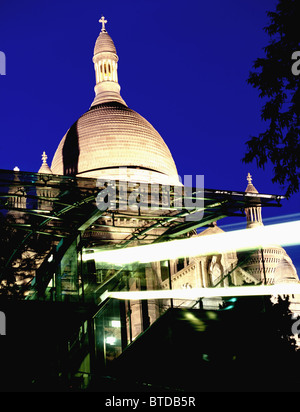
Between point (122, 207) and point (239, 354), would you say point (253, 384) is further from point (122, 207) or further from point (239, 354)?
point (122, 207)

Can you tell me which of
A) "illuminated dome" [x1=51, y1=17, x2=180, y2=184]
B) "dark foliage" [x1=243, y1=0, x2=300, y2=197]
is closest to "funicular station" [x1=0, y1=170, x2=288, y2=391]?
"dark foliage" [x1=243, y1=0, x2=300, y2=197]

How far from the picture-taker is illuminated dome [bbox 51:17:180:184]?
46.8 metres

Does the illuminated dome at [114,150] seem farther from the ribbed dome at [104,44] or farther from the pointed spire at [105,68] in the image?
the ribbed dome at [104,44]

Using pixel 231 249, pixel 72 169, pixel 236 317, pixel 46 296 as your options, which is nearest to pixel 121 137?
pixel 72 169

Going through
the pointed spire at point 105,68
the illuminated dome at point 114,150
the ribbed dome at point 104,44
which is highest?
the ribbed dome at point 104,44

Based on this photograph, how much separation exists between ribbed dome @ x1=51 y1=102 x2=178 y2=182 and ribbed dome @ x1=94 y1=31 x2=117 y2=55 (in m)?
12.7

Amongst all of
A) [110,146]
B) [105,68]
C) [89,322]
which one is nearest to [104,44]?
[105,68]

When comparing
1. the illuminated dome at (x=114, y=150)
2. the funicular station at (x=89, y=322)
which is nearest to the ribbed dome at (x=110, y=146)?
the illuminated dome at (x=114, y=150)

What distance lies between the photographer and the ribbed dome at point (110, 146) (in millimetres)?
47344

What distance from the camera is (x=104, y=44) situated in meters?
62.1

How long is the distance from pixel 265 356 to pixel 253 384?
1178 millimetres

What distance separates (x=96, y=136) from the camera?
4888 centimetres

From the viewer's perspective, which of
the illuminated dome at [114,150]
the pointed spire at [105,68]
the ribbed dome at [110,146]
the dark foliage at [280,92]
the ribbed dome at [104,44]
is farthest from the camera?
the ribbed dome at [104,44]

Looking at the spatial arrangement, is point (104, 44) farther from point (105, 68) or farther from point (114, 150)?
point (114, 150)
